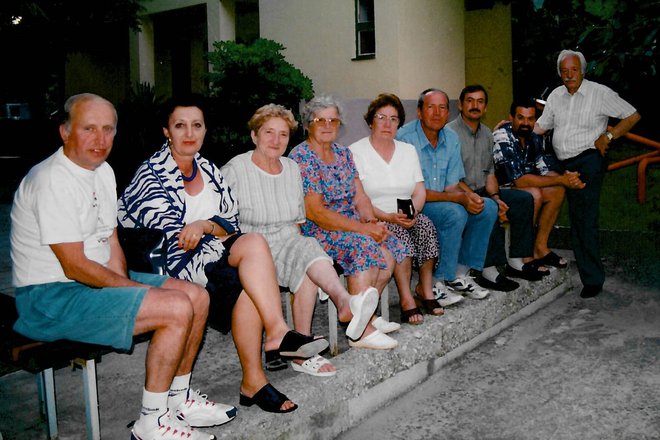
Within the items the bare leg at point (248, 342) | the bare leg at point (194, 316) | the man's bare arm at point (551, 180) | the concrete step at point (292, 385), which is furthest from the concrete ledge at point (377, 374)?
the man's bare arm at point (551, 180)

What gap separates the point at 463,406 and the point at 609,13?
2947mm

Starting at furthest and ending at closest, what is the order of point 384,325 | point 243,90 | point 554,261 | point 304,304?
point 243,90, point 554,261, point 384,325, point 304,304

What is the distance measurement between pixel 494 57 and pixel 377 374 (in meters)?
11.1

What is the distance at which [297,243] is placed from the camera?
3.85 m

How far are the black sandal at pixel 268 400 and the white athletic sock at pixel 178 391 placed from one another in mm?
296

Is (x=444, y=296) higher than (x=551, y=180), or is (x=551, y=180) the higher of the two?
(x=551, y=180)

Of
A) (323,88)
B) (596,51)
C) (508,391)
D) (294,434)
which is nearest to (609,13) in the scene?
(596,51)

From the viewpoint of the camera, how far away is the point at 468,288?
5039mm

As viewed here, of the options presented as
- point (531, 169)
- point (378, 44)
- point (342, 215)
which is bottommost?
point (342, 215)

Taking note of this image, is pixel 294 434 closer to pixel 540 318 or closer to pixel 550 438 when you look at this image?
pixel 550 438

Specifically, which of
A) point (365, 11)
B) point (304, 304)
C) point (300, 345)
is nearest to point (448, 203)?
point (304, 304)

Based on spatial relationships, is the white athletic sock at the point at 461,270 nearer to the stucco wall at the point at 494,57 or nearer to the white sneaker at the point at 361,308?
the white sneaker at the point at 361,308

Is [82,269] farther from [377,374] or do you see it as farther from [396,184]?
[396,184]

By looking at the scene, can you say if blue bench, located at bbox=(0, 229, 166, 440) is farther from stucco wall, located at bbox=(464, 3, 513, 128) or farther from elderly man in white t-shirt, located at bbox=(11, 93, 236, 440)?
Result: stucco wall, located at bbox=(464, 3, 513, 128)
